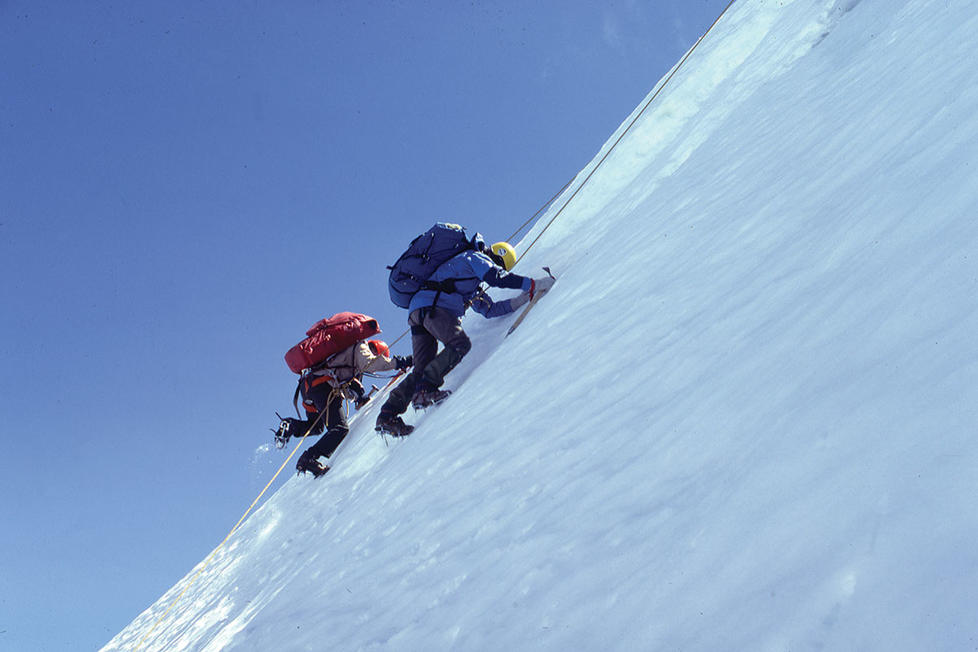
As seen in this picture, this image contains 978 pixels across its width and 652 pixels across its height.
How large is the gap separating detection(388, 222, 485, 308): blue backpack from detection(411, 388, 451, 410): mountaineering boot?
31.8 inches

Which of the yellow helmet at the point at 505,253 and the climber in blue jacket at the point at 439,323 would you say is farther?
the yellow helmet at the point at 505,253

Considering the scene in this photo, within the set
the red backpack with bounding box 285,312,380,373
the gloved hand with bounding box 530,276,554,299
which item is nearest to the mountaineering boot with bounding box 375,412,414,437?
the red backpack with bounding box 285,312,380,373

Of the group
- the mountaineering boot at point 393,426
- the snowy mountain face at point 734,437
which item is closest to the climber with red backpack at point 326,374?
the snowy mountain face at point 734,437

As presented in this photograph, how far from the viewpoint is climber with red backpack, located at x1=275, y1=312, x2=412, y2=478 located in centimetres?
543

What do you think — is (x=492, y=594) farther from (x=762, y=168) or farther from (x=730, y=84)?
(x=730, y=84)

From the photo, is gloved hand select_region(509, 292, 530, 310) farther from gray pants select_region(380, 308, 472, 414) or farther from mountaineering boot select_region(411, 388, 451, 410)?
mountaineering boot select_region(411, 388, 451, 410)

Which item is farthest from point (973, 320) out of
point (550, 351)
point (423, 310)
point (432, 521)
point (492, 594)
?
point (423, 310)

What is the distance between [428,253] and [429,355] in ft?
2.75

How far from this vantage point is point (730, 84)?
644 cm

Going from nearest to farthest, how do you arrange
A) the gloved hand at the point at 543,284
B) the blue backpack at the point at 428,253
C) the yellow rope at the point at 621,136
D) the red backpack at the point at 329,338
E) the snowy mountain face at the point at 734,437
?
the snowy mountain face at the point at 734,437
the blue backpack at the point at 428,253
the gloved hand at the point at 543,284
the red backpack at the point at 329,338
the yellow rope at the point at 621,136

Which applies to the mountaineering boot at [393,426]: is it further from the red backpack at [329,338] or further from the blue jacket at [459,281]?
the red backpack at [329,338]

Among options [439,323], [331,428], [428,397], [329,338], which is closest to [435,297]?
[439,323]

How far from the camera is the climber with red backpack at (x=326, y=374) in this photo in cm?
543

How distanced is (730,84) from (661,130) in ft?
2.78
